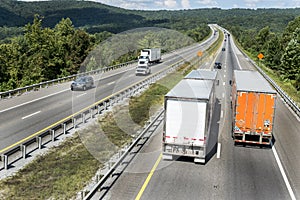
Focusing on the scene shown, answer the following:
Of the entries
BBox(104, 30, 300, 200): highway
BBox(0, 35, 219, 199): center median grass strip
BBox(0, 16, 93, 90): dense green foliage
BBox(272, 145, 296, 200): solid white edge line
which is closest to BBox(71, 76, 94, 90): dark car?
BBox(0, 35, 219, 199): center median grass strip

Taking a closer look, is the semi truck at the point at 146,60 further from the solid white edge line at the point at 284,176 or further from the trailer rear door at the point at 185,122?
the trailer rear door at the point at 185,122

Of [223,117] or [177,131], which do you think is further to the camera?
[223,117]

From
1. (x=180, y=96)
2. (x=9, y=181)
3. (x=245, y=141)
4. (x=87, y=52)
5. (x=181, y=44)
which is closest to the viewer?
(x=9, y=181)

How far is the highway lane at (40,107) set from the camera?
22453 millimetres

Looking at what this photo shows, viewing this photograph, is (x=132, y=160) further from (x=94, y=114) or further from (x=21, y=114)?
(x=21, y=114)

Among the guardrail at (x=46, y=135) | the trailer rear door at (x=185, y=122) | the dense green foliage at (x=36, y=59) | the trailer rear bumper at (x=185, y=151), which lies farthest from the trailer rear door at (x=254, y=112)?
the dense green foliage at (x=36, y=59)

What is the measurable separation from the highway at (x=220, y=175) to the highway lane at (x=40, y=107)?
27.7 ft

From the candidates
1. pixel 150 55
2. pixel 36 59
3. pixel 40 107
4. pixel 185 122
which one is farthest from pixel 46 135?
pixel 36 59

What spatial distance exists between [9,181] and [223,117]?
17914mm

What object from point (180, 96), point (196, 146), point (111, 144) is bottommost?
point (111, 144)

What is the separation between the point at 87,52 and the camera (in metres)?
102

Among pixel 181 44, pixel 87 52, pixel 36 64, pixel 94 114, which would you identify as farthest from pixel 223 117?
pixel 181 44

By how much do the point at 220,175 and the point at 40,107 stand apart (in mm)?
19322

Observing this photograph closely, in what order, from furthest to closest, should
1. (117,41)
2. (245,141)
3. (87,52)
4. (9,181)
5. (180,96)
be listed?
(117,41) < (87,52) < (245,141) < (180,96) < (9,181)
